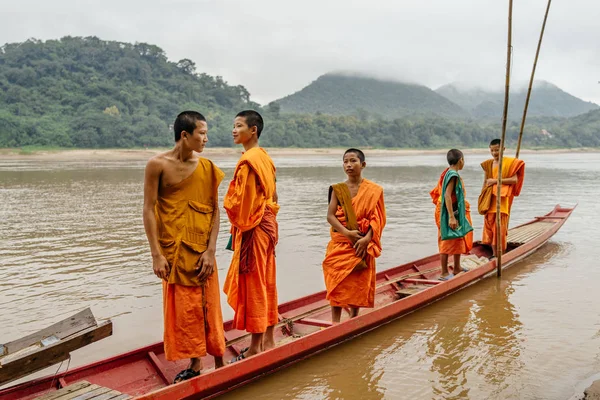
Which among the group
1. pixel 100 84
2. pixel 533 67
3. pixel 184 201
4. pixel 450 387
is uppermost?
pixel 100 84

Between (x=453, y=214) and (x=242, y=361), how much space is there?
3.70 metres

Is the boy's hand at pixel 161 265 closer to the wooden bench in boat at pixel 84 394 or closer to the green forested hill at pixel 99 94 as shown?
the wooden bench in boat at pixel 84 394

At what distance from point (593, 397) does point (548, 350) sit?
4.04ft

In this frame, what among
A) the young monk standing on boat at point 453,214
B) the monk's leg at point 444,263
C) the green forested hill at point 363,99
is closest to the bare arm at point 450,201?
the young monk standing on boat at point 453,214

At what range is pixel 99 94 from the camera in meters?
64.1

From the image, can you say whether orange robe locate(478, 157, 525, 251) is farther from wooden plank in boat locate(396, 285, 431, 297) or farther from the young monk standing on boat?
wooden plank in boat locate(396, 285, 431, 297)

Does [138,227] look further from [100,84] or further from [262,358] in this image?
[100,84]

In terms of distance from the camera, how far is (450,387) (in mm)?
3965

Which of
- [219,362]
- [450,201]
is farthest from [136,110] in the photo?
[219,362]

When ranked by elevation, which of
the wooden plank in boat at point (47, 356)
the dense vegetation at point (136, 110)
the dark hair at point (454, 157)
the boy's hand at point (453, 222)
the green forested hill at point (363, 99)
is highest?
the green forested hill at point (363, 99)

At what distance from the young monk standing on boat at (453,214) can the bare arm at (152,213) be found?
157 inches

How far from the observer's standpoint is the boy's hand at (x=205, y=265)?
3.49 metres

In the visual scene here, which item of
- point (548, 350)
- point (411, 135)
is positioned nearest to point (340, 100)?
point (411, 135)

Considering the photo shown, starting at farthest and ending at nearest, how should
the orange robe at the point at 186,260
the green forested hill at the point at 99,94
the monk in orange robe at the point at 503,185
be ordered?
the green forested hill at the point at 99,94, the monk in orange robe at the point at 503,185, the orange robe at the point at 186,260
